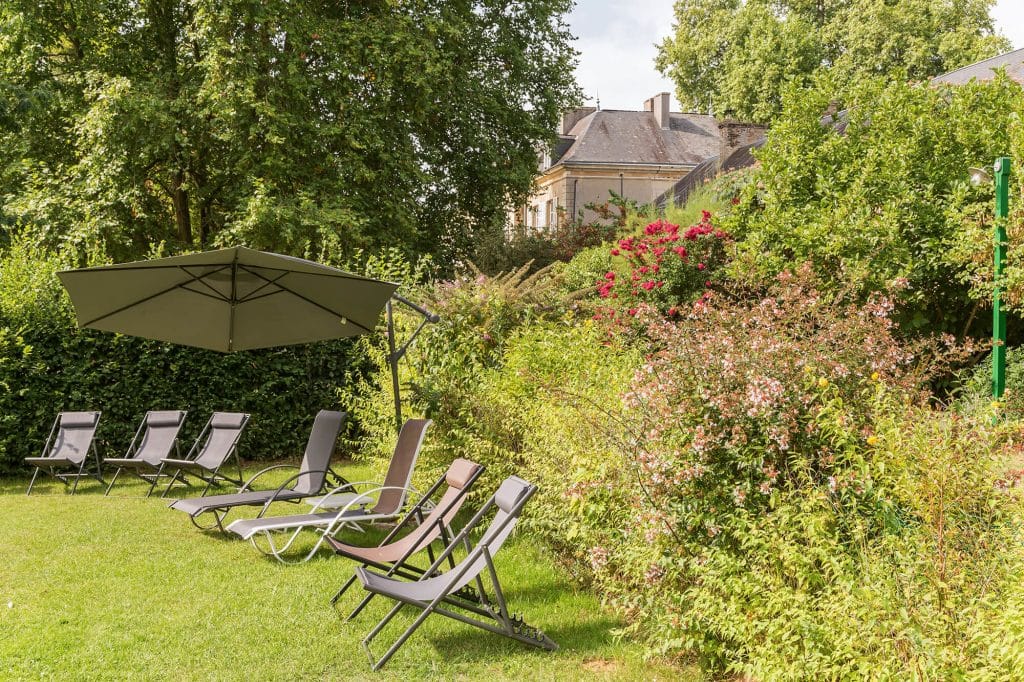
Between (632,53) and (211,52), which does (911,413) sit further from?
(632,53)

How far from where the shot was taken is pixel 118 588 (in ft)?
20.1

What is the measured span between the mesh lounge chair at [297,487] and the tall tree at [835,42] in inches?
983

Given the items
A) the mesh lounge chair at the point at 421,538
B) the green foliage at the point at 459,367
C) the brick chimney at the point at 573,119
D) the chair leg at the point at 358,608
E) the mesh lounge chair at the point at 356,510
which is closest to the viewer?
the chair leg at the point at 358,608

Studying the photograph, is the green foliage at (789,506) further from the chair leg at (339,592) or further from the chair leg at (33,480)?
the chair leg at (33,480)

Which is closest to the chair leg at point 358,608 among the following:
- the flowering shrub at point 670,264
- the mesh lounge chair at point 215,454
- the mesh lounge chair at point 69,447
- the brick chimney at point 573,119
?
the mesh lounge chair at point 215,454

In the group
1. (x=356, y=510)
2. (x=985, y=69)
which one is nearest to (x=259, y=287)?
(x=356, y=510)

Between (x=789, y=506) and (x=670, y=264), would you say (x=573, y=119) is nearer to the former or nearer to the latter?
(x=670, y=264)

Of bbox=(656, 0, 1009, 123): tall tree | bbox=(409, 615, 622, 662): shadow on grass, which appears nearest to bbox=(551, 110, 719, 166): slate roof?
bbox=(656, 0, 1009, 123): tall tree

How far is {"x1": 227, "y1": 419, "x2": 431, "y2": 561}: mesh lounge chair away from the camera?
6852 millimetres

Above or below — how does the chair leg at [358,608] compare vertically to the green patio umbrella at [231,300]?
below

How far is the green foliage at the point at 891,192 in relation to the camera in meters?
11.7

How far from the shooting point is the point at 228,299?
28.9 feet

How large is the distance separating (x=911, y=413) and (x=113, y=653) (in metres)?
4.40

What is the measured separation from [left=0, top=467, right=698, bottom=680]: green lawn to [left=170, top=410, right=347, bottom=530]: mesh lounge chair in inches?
12.4
